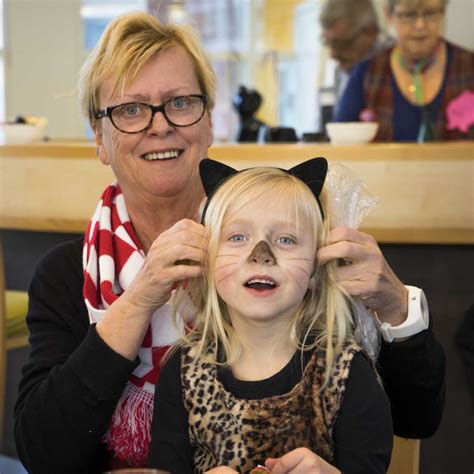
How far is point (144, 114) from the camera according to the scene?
4.88ft

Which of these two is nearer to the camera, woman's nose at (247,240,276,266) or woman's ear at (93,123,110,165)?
woman's nose at (247,240,276,266)

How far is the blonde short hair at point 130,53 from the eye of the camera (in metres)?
1.47

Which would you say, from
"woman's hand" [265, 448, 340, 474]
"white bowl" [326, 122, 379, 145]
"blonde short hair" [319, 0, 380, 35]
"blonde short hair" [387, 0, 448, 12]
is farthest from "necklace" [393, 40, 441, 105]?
"woman's hand" [265, 448, 340, 474]

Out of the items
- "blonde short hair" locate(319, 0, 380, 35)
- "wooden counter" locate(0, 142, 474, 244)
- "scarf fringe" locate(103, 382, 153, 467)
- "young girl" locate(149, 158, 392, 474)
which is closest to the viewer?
"young girl" locate(149, 158, 392, 474)

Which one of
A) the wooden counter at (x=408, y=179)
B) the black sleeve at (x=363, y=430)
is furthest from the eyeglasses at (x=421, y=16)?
the black sleeve at (x=363, y=430)

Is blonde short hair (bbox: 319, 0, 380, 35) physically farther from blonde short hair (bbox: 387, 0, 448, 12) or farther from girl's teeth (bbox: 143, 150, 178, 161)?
girl's teeth (bbox: 143, 150, 178, 161)

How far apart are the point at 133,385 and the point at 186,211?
33 cm

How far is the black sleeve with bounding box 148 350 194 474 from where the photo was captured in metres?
1.20

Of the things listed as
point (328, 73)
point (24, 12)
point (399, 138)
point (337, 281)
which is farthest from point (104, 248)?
point (24, 12)

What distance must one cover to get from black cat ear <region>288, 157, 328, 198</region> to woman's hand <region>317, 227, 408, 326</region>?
0.08 m

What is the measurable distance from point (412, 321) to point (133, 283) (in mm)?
423

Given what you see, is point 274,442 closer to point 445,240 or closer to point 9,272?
point 445,240

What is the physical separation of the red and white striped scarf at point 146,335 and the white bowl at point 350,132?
102 centimetres

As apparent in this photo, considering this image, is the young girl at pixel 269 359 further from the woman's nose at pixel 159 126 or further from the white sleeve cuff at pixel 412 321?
the woman's nose at pixel 159 126
